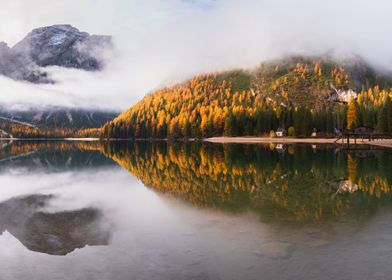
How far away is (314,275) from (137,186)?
916 inches

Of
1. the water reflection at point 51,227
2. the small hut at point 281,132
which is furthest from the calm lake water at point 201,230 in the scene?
the small hut at point 281,132

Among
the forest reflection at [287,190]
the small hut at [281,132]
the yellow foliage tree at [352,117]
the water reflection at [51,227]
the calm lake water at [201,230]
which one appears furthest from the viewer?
the small hut at [281,132]

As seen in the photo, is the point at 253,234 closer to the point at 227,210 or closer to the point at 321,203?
the point at 227,210

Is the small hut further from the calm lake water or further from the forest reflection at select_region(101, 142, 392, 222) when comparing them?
the calm lake water

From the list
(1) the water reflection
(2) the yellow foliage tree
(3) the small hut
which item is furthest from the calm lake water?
(3) the small hut

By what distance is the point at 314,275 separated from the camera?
11.7m

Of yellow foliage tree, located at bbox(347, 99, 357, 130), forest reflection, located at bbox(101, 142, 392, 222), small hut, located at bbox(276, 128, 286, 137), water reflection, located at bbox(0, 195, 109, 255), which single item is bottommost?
water reflection, located at bbox(0, 195, 109, 255)

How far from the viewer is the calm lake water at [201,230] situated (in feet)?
41.2

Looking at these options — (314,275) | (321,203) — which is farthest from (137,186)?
(314,275)

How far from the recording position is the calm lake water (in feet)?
41.2

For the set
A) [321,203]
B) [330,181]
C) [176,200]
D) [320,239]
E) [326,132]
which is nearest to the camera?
[320,239]

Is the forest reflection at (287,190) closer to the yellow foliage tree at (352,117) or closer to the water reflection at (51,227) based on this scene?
the water reflection at (51,227)

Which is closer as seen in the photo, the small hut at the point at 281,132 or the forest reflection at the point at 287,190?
the forest reflection at the point at 287,190

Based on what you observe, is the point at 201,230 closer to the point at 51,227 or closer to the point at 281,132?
the point at 51,227
